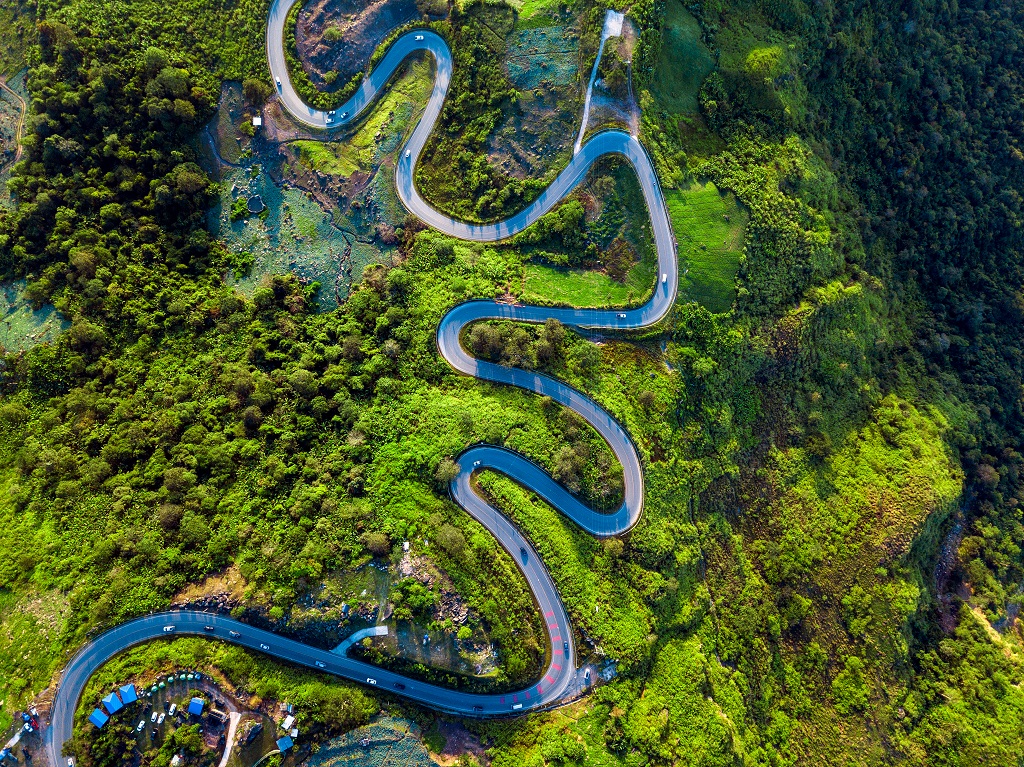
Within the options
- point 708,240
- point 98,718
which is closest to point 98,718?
point 98,718

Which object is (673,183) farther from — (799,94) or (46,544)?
(46,544)

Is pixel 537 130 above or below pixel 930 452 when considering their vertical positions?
above

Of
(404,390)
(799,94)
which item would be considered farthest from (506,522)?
(799,94)

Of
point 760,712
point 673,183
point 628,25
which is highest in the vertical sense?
point 628,25

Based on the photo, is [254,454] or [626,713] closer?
[626,713]

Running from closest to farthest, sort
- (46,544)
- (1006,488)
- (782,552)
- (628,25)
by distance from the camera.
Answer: (46,544), (628,25), (782,552), (1006,488)

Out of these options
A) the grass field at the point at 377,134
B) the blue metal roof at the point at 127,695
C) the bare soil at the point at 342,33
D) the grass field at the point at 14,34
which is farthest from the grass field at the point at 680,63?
the blue metal roof at the point at 127,695
